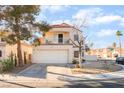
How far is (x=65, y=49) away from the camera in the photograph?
151 ft

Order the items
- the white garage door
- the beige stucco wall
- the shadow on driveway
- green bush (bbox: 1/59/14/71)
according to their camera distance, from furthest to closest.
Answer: the beige stucco wall → the white garage door → green bush (bbox: 1/59/14/71) → the shadow on driveway

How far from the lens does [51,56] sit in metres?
45.6

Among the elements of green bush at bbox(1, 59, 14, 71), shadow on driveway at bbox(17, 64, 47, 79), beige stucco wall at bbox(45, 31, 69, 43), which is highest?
beige stucco wall at bbox(45, 31, 69, 43)

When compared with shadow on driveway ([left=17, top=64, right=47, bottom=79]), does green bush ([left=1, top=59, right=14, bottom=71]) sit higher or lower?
higher

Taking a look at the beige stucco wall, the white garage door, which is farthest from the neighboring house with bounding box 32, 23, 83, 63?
the beige stucco wall

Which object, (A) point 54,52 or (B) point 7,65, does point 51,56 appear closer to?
(A) point 54,52

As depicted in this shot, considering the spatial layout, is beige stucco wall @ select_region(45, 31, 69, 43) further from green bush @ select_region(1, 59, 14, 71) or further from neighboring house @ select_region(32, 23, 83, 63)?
green bush @ select_region(1, 59, 14, 71)

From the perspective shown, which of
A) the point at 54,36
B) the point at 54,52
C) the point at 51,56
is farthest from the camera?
the point at 54,36

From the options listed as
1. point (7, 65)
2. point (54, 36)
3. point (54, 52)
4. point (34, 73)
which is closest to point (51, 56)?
point (54, 52)

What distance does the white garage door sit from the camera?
45469mm

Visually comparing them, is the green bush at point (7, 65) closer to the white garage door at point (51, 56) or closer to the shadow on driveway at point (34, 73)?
the shadow on driveway at point (34, 73)

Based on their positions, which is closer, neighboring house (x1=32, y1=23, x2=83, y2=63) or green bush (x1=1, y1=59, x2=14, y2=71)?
green bush (x1=1, y1=59, x2=14, y2=71)
